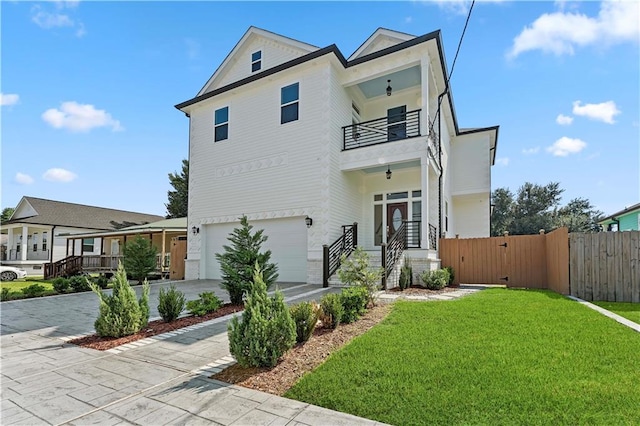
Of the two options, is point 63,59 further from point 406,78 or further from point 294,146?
point 406,78

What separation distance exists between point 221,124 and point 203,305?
10.5m

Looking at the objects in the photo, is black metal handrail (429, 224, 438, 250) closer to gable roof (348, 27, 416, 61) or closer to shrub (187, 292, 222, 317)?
gable roof (348, 27, 416, 61)

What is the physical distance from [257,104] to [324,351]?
12127 millimetres

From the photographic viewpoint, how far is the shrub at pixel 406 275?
32.5 feet

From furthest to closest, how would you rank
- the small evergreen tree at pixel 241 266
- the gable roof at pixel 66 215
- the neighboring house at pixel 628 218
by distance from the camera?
the gable roof at pixel 66 215
the neighboring house at pixel 628 218
the small evergreen tree at pixel 241 266

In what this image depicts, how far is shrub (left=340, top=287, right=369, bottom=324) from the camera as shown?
560 centimetres

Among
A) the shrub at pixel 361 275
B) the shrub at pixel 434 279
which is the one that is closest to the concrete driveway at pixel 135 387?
the shrub at pixel 361 275

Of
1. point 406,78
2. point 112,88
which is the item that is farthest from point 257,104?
point 406,78

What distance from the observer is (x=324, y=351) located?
4258mm

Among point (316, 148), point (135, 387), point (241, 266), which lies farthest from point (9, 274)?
point (135, 387)

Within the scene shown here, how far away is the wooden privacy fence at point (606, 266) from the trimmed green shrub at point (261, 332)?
7.87 meters

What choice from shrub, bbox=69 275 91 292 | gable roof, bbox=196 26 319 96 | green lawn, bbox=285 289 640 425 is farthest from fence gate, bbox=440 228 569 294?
shrub, bbox=69 275 91 292

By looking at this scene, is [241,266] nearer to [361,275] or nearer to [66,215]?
[361,275]

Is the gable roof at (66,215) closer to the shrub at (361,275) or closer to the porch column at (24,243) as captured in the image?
the porch column at (24,243)
